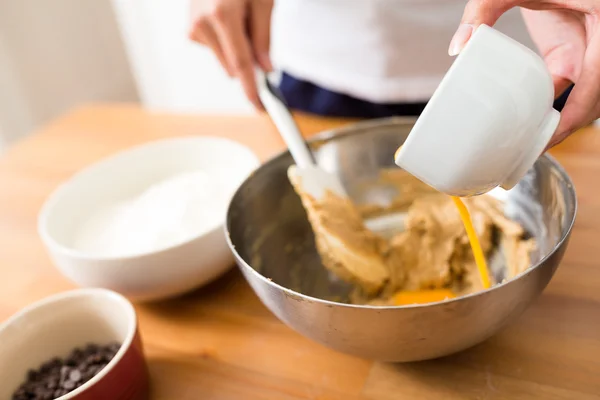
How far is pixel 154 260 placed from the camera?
57cm

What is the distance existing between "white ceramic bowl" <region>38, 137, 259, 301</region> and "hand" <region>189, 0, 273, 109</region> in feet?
0.33

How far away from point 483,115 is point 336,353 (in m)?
0.26

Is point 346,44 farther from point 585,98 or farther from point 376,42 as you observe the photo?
point 585,98

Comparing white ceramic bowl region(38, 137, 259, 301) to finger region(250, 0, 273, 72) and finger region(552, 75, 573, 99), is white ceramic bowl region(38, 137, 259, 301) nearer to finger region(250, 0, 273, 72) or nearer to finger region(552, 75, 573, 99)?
finger region(250, 0, 273, 72)

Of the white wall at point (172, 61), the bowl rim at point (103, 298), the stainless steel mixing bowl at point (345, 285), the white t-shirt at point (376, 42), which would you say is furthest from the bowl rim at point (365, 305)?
the white wall at point (172, 61)

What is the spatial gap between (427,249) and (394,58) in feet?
1.16

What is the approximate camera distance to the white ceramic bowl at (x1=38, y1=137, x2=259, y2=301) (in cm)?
57

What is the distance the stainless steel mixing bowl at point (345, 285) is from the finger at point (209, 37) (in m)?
Answer: 0.19

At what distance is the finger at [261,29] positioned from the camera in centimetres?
75

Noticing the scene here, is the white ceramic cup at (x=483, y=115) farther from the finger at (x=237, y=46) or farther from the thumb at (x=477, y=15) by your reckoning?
the finger at (x=237, y=46)

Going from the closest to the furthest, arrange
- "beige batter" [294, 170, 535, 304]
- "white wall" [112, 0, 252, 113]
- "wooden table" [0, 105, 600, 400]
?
"wooden table" [0, 105, 600, 400], "beige batter" [294, 170, 535, 304], "white wall" [112, 0, 252, 113]

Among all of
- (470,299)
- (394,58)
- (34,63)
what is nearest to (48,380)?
(470,299)

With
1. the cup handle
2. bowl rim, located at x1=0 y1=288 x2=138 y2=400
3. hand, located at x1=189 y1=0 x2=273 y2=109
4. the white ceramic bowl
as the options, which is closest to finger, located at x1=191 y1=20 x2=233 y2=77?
hand, located at x1=189 y1=0 x2=273 y2=109

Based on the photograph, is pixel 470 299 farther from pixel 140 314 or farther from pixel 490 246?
pixel 140 314
